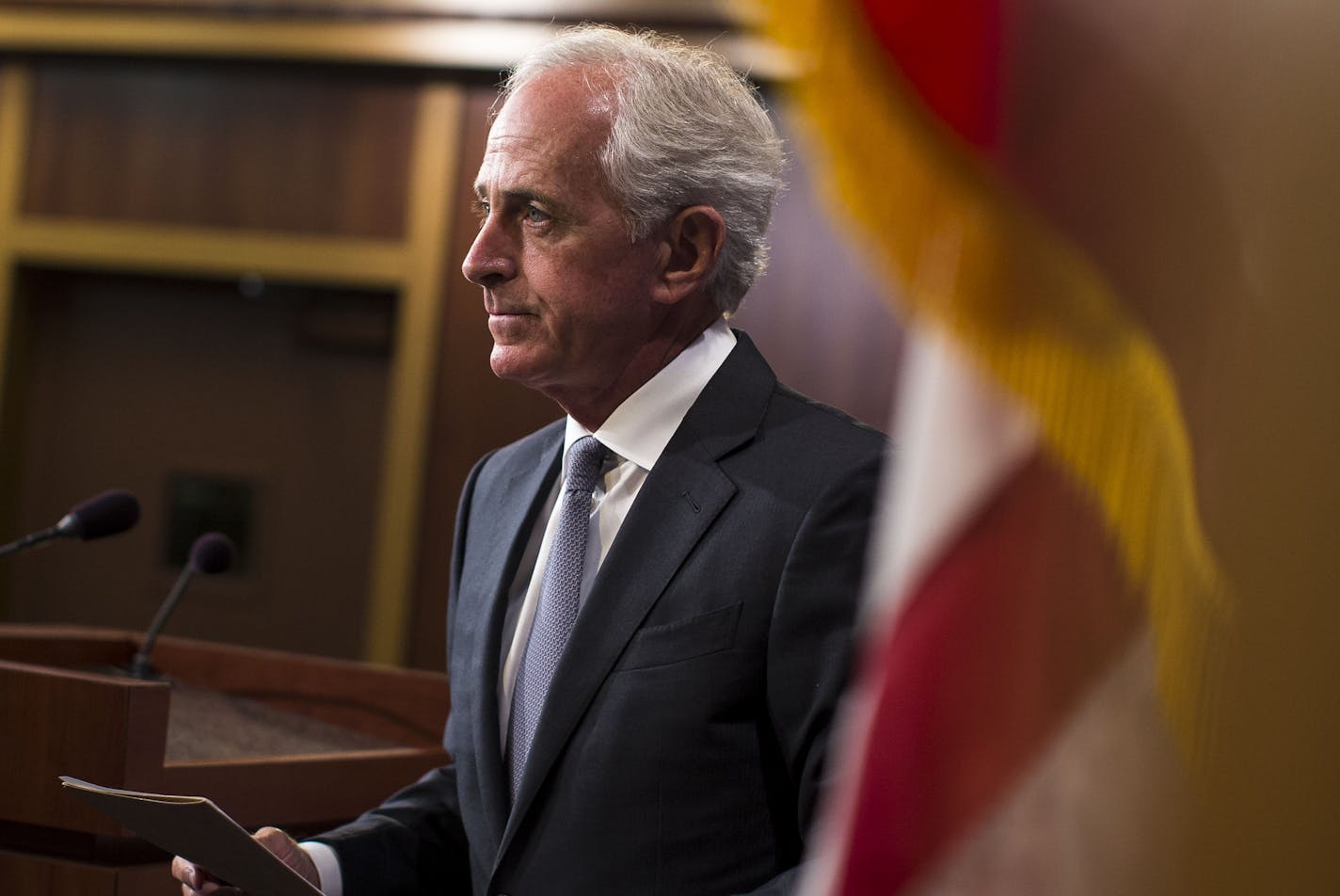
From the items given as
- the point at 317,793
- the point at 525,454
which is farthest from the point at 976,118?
the point at 317,793

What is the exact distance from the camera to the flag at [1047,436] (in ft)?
2.07

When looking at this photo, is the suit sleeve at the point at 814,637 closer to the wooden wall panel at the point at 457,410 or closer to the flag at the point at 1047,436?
the flag at the point at 1047,436

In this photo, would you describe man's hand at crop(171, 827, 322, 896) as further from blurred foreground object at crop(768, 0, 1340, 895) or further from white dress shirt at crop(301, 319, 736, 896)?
blurred foreground object at crop(768, 0, 1340, 895)

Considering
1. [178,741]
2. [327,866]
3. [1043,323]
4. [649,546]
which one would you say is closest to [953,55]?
[1043,323]

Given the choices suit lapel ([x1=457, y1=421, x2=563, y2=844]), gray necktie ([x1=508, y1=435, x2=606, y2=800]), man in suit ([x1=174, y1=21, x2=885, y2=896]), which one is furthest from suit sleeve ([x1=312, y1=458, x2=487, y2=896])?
gray necktie ([x1=508, y1=435, x2=606, y2=800])

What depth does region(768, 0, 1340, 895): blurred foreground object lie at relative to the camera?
0.63 metres

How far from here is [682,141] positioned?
65.0 inches

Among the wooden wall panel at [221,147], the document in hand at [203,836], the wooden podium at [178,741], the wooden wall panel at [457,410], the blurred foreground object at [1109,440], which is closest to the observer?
the blurred foreground object at [1109,440]

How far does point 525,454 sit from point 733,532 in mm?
474

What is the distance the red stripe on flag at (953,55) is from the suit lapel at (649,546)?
93 centimetres

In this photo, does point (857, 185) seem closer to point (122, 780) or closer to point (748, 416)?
point (748, 416)

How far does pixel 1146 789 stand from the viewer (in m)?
0.64

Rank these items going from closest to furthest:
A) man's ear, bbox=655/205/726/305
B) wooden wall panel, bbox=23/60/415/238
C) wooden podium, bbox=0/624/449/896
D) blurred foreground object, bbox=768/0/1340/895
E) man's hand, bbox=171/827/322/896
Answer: blurred foreground object, bbox=768/0/1340/895 < man's hand, bbox=171/827/322/896 < man's ear, bbox=655/205/726/305 < wooden podium, bbox=0/624/449/896 < wooden wall panel, bbox=23/60/415/238

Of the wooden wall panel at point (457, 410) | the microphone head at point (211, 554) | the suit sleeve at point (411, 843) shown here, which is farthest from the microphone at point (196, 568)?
the wooden wall panel at point (457, 410)
